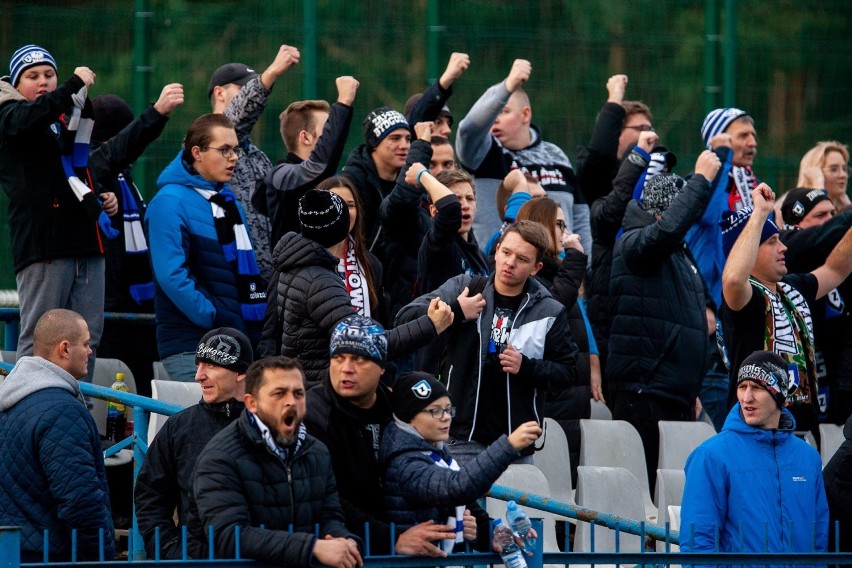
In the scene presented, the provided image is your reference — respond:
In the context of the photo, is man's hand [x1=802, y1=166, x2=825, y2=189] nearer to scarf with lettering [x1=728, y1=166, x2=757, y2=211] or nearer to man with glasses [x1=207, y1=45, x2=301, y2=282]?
scarf with lettering [x1=728, y1=166, x2=757, y2=211]

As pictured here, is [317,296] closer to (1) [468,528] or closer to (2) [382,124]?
(1) [468,528]

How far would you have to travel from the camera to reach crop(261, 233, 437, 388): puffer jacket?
7.35m

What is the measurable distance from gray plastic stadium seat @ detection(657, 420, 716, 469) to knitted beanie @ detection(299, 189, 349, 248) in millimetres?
2811

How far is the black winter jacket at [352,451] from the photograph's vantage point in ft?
20.6

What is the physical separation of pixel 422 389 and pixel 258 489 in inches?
36.0

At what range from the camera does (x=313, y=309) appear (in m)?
7.39

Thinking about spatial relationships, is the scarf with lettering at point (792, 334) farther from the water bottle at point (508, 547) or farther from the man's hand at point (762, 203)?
the water bottle at point (508, 547)

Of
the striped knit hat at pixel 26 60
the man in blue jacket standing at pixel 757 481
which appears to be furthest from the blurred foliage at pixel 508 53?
the man in blue jacket standing at pixel 757 481

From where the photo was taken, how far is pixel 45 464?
655 cm

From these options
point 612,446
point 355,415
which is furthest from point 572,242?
point 355,415

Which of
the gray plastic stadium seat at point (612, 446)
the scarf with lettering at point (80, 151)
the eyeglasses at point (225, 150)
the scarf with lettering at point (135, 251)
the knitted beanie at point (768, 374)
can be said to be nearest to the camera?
the knitted beanie at point (768, 374)

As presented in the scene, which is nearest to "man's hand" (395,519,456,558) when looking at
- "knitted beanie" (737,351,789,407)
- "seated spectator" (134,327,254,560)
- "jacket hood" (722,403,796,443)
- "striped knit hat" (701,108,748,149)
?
"seated spectator" (134,327,254,560)

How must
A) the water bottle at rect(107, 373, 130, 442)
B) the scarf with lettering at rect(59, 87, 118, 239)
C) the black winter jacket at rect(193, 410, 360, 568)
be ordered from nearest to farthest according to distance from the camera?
the black winter jacket at rect(193, 410, 360, 568), the scarf with lettering at rect(59, 87, 118, 239), the water bottle at rect(107, 373, 130, 442)

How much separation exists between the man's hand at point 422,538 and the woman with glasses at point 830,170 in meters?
6.86
